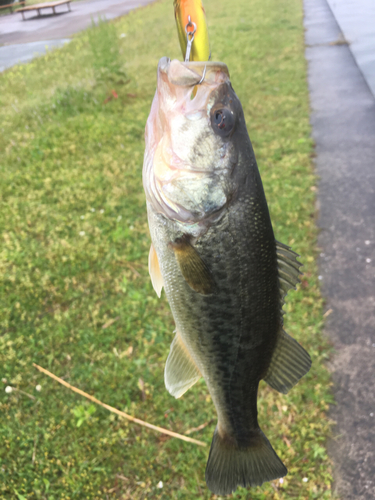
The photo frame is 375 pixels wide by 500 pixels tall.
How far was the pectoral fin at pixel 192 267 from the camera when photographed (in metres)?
1.34

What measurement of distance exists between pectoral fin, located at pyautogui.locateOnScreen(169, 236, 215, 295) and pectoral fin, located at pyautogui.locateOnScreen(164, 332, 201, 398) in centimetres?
40

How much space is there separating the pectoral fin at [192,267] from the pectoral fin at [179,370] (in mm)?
396

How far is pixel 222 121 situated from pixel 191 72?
8.2 inches

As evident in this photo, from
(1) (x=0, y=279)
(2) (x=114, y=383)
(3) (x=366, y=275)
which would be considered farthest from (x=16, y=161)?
(3) (x=366, y=275)

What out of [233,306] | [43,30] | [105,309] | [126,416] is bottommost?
[126,416]

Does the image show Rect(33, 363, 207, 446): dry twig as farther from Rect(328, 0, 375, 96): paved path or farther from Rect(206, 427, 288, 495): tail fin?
Rect(328, 0, 375, 96): paved path

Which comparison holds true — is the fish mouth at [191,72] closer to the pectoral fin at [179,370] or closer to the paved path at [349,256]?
the pectoral fin at [179,370]

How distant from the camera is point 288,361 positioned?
1.54m

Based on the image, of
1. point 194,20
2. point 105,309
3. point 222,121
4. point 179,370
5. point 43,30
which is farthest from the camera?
point 43,30

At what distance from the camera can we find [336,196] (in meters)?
4.99

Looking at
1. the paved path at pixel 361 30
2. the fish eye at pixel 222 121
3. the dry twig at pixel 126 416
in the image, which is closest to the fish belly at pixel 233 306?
the fish eye at pixel 222 121

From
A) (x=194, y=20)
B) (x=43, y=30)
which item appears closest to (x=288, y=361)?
(x=194, y=20)

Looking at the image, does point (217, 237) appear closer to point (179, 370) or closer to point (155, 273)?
point (155, 273)

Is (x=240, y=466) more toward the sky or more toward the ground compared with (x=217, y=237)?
more toward the ground
